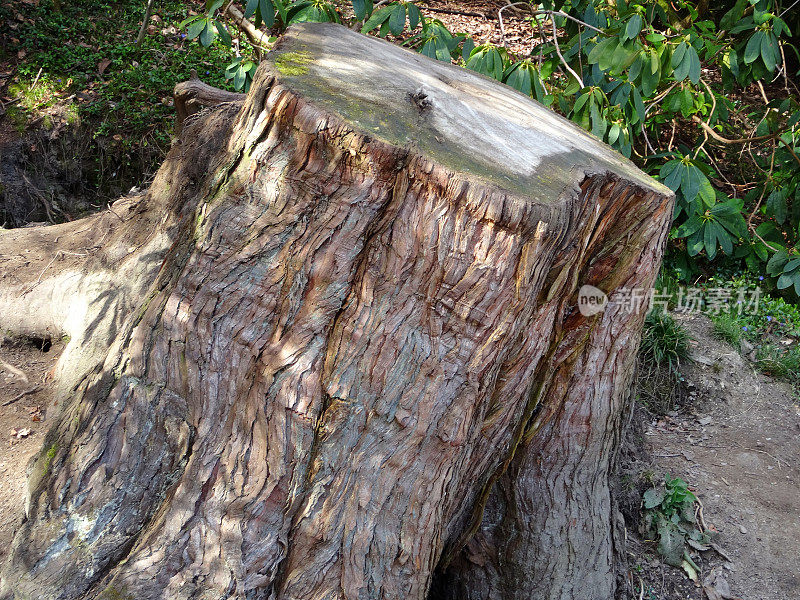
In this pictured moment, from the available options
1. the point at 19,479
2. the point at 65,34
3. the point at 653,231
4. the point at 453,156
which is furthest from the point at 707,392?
the point at 65,34

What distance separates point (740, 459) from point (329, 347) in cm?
240

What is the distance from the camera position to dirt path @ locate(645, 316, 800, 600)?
256cm

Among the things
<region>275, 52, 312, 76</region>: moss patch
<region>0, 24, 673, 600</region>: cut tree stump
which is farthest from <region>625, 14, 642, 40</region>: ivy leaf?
<region>275, 52, 312, 76</region>: moss patch

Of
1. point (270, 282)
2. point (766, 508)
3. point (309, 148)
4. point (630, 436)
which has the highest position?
point (309, 148)

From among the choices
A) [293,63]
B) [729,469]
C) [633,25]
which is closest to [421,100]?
[293,63]

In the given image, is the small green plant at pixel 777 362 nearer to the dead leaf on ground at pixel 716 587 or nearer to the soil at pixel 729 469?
the soil at pixel 729 469

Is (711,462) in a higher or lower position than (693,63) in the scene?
lower

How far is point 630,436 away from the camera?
2.72 metres

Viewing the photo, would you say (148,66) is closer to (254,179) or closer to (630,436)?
(254,179)

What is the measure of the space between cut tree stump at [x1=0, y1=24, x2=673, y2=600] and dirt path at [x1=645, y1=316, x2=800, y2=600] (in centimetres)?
141

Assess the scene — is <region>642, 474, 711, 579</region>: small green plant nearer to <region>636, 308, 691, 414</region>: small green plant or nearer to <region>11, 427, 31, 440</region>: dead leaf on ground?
<region>636, 308, 691, 414</region>: small green plant

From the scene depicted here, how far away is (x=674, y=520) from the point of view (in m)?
2.57

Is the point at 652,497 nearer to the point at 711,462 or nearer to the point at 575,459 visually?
the point at 711,462

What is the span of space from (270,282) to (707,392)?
266cm
